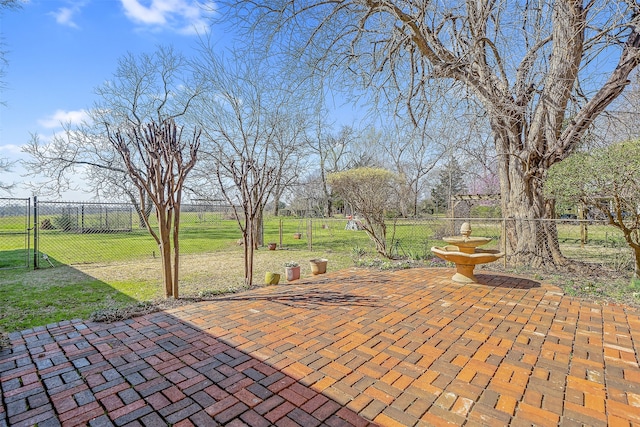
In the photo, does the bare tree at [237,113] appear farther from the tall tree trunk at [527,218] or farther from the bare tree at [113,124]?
the tall tree trunk at [527,218]

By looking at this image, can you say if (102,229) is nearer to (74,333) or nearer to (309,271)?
(309,271)

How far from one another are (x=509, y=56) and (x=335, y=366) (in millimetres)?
5479

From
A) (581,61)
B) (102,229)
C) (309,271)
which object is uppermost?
(581,61)

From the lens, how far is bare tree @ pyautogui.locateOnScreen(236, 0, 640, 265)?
5.10m

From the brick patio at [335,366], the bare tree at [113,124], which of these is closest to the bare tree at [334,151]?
the bare tree at [113,124]

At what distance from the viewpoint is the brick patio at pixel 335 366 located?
1935 mm

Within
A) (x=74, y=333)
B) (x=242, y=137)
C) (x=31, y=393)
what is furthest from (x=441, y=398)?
(x=242, y=137)

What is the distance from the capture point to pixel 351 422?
72.4 inches

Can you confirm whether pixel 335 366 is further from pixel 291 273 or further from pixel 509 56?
pixel 509 56

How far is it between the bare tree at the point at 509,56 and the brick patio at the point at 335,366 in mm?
3575

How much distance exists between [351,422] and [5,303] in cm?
564

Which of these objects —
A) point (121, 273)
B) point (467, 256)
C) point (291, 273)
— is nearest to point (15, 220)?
point (121, 273)

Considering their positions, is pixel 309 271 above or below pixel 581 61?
below

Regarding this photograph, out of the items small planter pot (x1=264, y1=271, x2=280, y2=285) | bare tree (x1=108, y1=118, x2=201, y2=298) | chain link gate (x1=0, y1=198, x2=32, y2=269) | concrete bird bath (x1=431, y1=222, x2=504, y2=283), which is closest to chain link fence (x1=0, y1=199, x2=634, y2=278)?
chain link gate (x1=0, y1=198, x2=32, y2=269)
